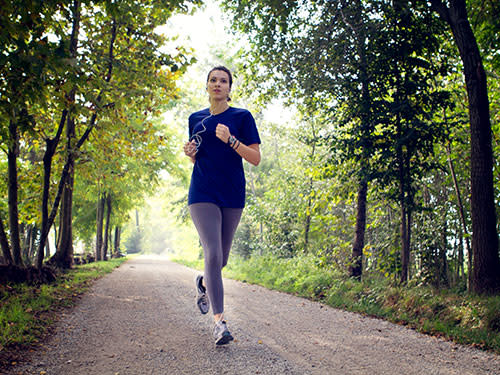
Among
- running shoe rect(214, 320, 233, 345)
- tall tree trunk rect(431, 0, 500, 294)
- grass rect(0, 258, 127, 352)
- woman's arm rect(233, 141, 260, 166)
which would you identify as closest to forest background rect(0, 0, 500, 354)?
tall tree trunk rect(431, 0, 500, 294)

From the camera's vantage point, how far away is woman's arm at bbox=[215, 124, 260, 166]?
11.1 ft

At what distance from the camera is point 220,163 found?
3.60 metres

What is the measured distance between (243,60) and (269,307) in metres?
5.94

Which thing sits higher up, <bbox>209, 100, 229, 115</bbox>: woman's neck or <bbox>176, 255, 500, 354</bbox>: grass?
<bbox>209, 100, 229, 115</bbox>: woman's neck

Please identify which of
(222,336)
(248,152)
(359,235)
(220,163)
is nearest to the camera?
(222,336)

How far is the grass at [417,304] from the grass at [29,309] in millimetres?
3981

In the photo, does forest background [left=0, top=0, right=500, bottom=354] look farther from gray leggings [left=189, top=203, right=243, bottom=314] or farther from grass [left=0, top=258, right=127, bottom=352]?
gray leggings [left=189, top=203, right=243, bottom=314]

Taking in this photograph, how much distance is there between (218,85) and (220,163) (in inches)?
30.2

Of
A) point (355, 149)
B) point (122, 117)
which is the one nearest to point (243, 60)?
point (122, 117)

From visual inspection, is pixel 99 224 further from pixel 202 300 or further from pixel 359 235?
pixel 202 300

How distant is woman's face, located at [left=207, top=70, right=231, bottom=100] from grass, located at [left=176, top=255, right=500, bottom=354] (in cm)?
332

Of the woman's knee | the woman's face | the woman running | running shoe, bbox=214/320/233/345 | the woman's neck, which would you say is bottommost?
running shoe, bbox=214/320/233/345

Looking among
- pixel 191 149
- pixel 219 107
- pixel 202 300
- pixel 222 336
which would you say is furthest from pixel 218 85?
pixel 222 336

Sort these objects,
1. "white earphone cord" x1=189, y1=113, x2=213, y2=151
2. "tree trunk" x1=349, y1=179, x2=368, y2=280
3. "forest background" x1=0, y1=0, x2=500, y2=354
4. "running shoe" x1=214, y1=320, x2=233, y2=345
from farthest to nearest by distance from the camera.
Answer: "tree trunk" x1=349, y1=179, x2=368, y2=280
"forest background" x1=0, y1=0, x2=500, y2=354
"white earphone cord" x1=189, y1=113, x2=213, y2=151
"running shoe" x1=214, y1=320, x2=233, y2=345
